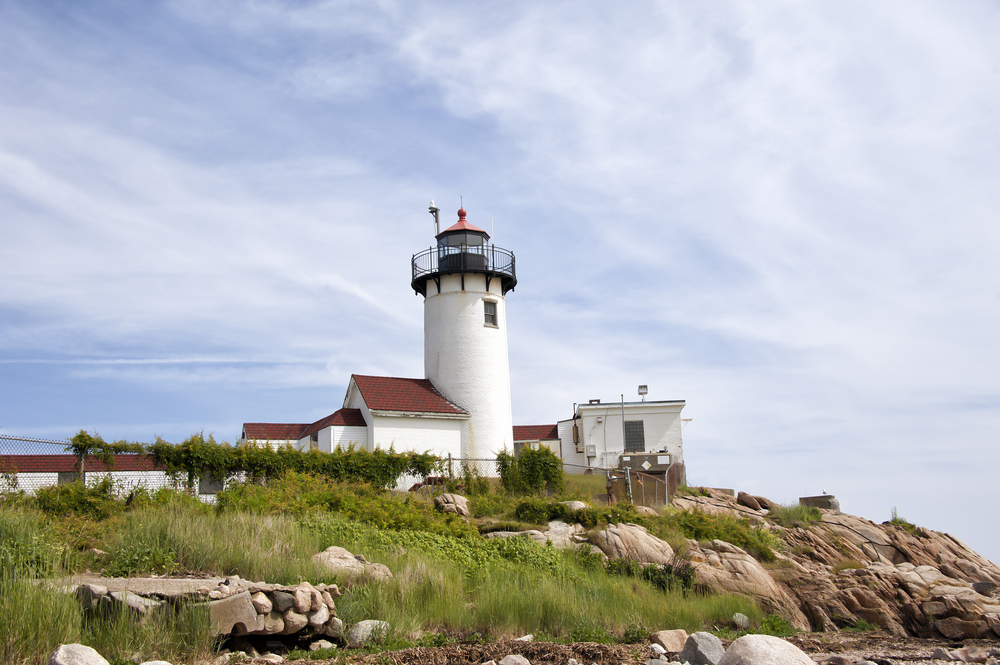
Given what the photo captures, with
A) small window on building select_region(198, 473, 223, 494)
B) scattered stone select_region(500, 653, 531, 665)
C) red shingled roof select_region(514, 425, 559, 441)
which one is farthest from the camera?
red shingled roof select_region(514, 425, 559, 441)

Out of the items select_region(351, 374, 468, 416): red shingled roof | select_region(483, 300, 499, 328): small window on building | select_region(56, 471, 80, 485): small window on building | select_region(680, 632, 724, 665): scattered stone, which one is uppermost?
select_region(483, 300, 499, 328): small window on building

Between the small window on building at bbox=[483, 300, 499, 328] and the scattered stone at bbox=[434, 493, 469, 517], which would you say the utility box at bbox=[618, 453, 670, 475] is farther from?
the scattered stone at bbox=[434, 493, 469, 517]

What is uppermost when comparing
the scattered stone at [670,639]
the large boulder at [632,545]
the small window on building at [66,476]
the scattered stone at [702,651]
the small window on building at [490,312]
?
the small window on building at [490,312]

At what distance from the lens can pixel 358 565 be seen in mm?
11539

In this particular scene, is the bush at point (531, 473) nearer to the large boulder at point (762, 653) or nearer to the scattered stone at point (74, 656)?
the large boulder at point (762, 653)

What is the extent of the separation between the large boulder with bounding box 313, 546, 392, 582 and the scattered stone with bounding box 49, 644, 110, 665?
4.56m

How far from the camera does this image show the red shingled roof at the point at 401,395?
28.2m

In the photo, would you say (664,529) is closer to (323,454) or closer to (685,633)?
(685,633)

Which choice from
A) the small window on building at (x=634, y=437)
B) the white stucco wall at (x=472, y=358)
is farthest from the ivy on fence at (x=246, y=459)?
the small window on building at (x=634, y=437)

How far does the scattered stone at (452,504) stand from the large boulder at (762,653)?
12.1 meters

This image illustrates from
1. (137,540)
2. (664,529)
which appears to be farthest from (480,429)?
(137,540)

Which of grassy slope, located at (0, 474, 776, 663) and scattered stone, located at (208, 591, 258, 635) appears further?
scattered stone, located at (208, 591, 258, 635)

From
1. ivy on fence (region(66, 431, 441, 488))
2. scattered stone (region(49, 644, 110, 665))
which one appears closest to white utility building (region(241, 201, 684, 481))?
ivy on fence (region(66, 431, 441, 488))

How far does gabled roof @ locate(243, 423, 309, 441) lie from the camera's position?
30797 mm
